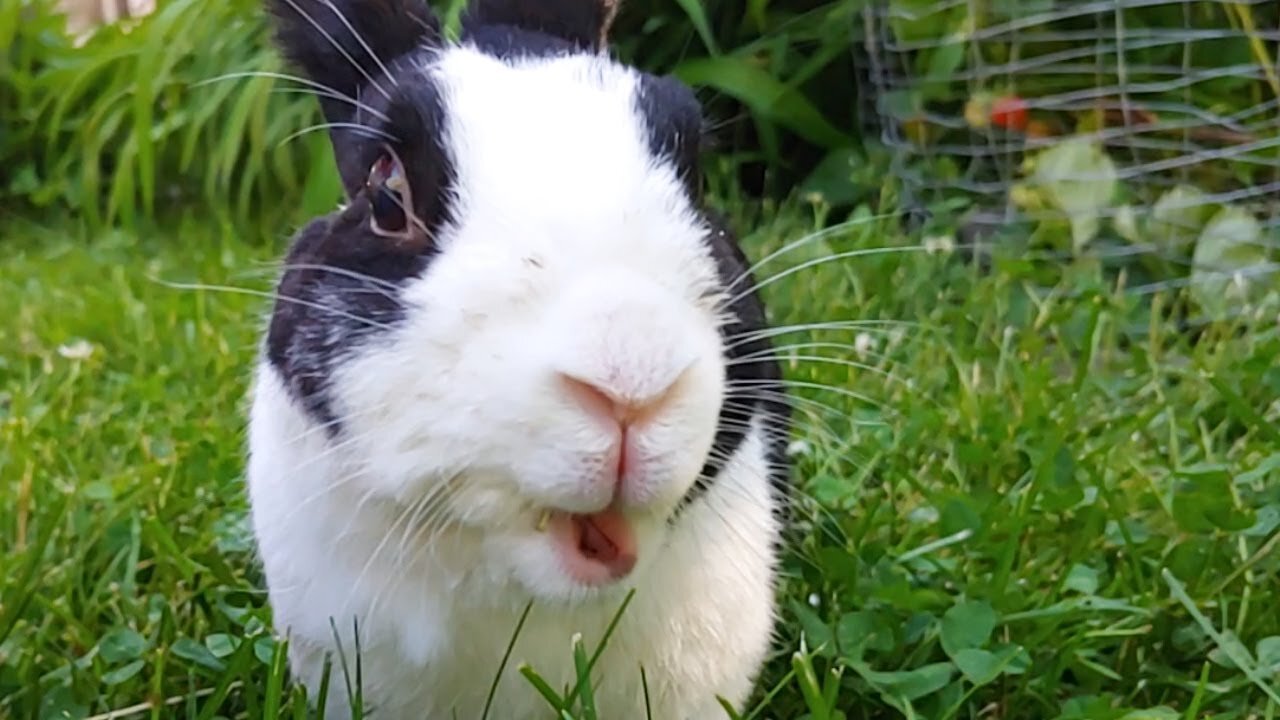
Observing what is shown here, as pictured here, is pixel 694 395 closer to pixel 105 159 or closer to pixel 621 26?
pixel 621 26

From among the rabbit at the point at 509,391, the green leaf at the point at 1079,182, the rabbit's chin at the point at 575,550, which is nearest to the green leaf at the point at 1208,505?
the rabbit at the point at 509,391

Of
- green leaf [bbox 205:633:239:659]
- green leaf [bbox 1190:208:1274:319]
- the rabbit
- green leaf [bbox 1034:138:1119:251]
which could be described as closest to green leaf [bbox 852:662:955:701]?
the rabbit

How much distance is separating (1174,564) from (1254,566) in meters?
0.11

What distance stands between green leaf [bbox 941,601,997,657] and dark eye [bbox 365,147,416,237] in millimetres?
684

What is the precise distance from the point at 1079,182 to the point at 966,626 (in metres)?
1.78

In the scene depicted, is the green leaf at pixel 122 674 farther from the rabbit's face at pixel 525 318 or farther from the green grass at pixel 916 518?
the rabbit's face at pixel 525 318

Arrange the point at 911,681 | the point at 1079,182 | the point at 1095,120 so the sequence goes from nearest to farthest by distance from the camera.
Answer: the point at 911,681 → the point at 1079,182 → the point at 1095,120

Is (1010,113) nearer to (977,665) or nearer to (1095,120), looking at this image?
(1095,120)

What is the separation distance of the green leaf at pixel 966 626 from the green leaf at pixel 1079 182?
1.64 meters

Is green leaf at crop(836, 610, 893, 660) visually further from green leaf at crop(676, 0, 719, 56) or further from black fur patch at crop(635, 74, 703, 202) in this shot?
green leaf at crop(676, 0, 719, 56)

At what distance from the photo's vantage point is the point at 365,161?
1.17m

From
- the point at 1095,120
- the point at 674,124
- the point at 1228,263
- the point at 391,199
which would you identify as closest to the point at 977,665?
the point at 674,124

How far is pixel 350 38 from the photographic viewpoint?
126 cm

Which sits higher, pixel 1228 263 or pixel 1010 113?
pixel 1010 113
